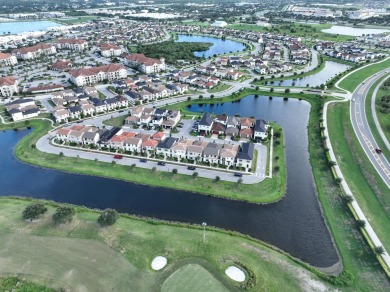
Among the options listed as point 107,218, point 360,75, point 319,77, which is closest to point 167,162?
point 107,218

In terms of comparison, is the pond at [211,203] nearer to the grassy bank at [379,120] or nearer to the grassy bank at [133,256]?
the grassy bank at [133,256]

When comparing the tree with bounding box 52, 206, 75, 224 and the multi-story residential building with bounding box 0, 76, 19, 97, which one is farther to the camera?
the multi-story residential building with bounding box 0, 76, 19, 97

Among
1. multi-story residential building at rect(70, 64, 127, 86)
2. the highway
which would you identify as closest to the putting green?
the highway

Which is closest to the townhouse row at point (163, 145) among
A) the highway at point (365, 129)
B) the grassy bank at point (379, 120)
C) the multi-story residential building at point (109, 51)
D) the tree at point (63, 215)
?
the tree at point (63, 215)

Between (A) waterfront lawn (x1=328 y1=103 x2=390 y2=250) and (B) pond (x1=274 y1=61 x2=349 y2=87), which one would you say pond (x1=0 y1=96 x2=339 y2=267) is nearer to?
(A) waterfront lawn (x1=328 y1=103 x2=390 y2=250)

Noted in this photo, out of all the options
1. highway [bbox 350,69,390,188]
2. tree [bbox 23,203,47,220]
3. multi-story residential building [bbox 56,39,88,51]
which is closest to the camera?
tree [bbox 23,203,47,220]

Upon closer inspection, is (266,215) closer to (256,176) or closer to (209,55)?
(256,176)
